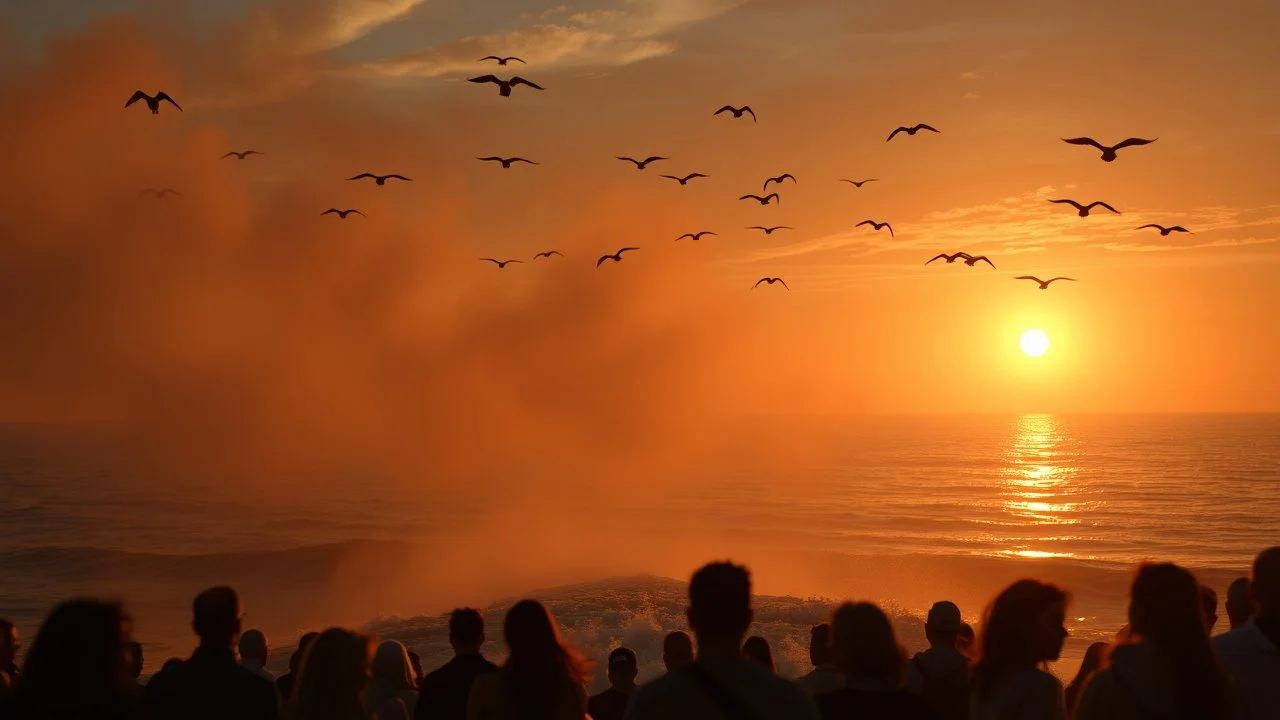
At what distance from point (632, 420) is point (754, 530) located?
78.7 m

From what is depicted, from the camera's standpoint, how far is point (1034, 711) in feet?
13.2

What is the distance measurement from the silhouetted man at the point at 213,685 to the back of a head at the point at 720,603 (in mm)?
2260

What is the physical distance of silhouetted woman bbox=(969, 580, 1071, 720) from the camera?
402 centimetres

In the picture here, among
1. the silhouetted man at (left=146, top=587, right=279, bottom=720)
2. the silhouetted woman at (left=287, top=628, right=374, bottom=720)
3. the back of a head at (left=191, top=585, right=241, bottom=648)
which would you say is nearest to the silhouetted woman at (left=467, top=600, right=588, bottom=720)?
the silhouetted woman at (left=287, top=628, right=374, bottom=720)

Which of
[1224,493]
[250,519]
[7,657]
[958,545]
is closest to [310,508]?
[250,519]

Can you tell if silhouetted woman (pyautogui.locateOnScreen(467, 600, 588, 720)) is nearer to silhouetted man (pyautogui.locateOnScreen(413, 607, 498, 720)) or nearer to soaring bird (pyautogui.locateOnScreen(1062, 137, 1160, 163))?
silhouetted man (pyautogui.locateOnScreen(413, 607, 498, 720))

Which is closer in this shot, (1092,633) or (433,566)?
(1092,633)

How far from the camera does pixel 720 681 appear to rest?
3529 millimetres

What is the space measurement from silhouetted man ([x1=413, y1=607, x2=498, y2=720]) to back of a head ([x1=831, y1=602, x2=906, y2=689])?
7.66 feet

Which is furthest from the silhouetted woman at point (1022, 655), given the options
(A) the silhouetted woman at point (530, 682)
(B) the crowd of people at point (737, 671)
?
(A) the silhouetted woman at point (530, 682)

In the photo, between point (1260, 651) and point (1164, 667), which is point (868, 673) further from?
point (1260, 651)

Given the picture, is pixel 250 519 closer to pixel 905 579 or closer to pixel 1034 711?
pixel 905 579

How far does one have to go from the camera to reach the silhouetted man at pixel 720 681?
3.47 m

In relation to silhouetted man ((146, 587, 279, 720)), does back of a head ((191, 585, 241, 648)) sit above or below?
above
